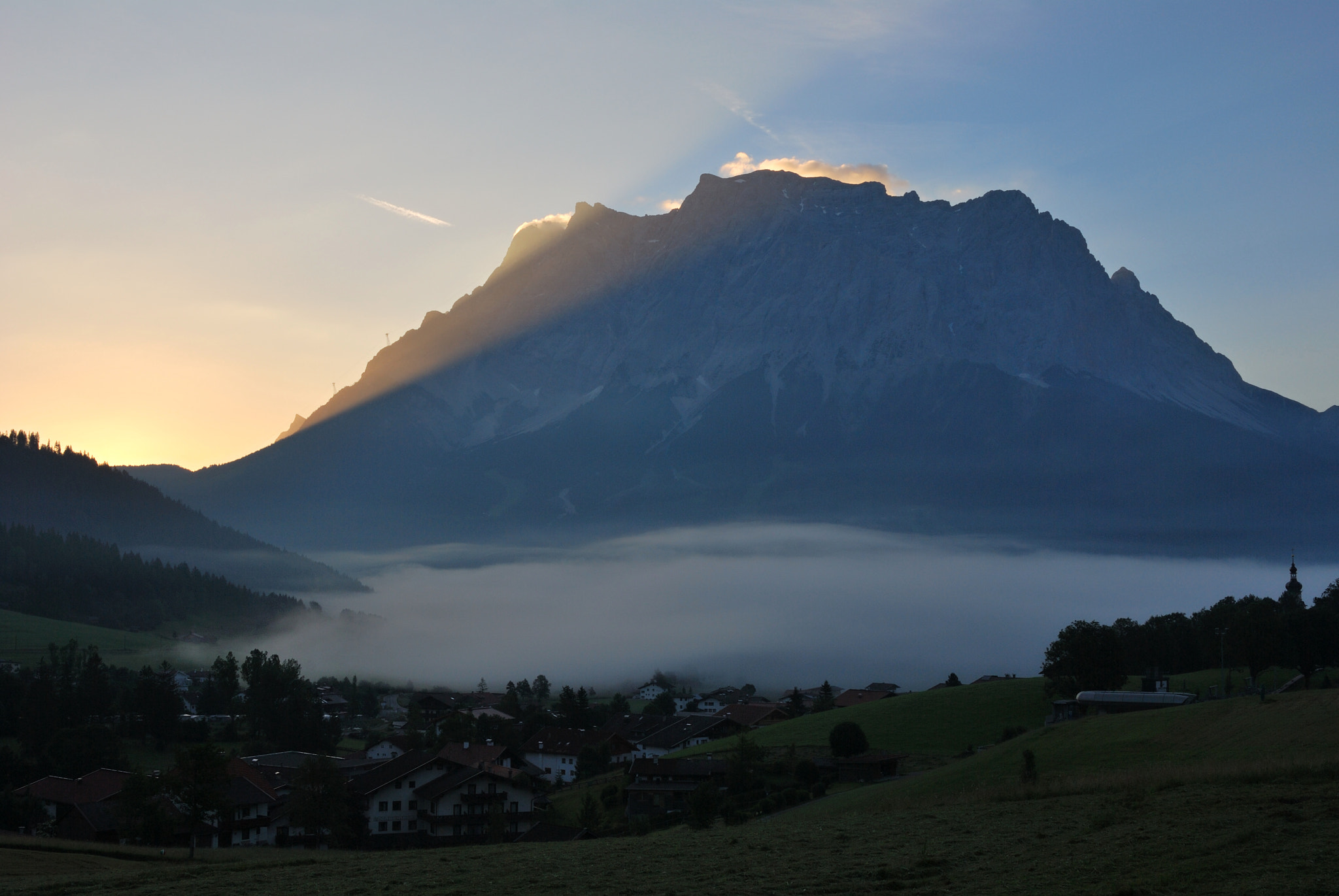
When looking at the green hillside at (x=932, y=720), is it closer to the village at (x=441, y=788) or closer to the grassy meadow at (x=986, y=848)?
the village at (x=441, y=788)

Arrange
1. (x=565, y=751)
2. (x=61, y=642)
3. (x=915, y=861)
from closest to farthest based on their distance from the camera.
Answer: (x=915, y=861) → (x=565, y=751) → (x=61, y=642)

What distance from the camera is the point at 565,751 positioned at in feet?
329

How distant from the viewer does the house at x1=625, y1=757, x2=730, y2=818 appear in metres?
70.9

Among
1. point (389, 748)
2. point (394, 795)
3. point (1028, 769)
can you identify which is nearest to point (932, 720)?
point (394, 795)

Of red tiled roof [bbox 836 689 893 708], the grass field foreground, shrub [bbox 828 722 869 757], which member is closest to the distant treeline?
shrub [bbox 828 722 869 757]

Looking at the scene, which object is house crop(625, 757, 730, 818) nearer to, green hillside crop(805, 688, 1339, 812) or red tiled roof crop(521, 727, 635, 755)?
green hillside crop(805, 688, 1339, 812)

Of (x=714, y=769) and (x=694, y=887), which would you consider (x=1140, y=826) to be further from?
(x=714, y=769)

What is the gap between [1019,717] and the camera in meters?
81.6

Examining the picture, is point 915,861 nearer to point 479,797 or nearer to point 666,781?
point 666,781

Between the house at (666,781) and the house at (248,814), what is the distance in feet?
75.4

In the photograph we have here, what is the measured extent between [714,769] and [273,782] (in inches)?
1249

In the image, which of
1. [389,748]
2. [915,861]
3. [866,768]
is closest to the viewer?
[915,861]

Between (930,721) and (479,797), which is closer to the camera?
(479,797)

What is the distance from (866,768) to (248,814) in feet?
128
